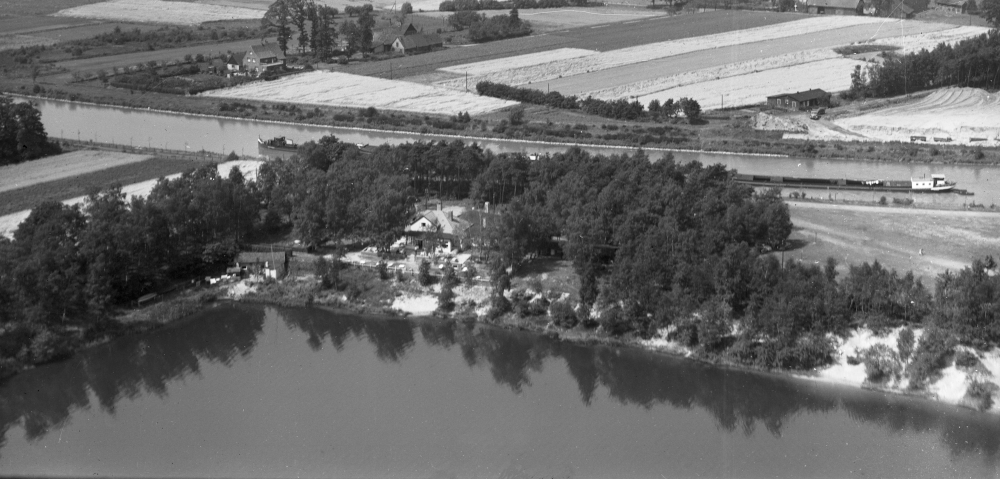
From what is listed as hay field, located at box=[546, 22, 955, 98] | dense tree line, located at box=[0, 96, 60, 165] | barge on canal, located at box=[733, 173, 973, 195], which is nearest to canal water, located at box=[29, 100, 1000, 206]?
barge on canal, located at box=[733, 173, 973, 195]

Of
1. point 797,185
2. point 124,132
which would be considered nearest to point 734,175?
point 797,185

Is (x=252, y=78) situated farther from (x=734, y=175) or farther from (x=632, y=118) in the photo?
(x=734, y=175)

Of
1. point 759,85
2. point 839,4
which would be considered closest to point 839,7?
point 839,4

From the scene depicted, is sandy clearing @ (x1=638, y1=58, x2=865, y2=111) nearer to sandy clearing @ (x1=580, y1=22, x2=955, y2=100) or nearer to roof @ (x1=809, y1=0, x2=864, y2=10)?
sandy clearing @ (x1=580, y1=22, x2=955, y2=100)

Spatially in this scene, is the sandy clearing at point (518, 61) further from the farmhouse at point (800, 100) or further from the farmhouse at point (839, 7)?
the farmhouse at point (839, 7)

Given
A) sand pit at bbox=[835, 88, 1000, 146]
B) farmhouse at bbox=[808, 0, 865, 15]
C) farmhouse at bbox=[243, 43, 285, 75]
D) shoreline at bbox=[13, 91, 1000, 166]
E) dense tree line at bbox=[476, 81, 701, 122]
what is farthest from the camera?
farmhouse at bbox=[808, 0, 865, 15]

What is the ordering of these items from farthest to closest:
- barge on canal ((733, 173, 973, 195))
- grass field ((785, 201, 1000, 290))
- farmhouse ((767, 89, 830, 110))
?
farmhouse ((767, 89, 830, 110)), barge on canal ((733, 173, 973, 195)), grass field ((785, 201, 1000, 290))

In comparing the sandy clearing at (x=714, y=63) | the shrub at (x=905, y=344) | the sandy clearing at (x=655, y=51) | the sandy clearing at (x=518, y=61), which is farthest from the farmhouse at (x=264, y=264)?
the sandy clearing at (x=518, y=61)
